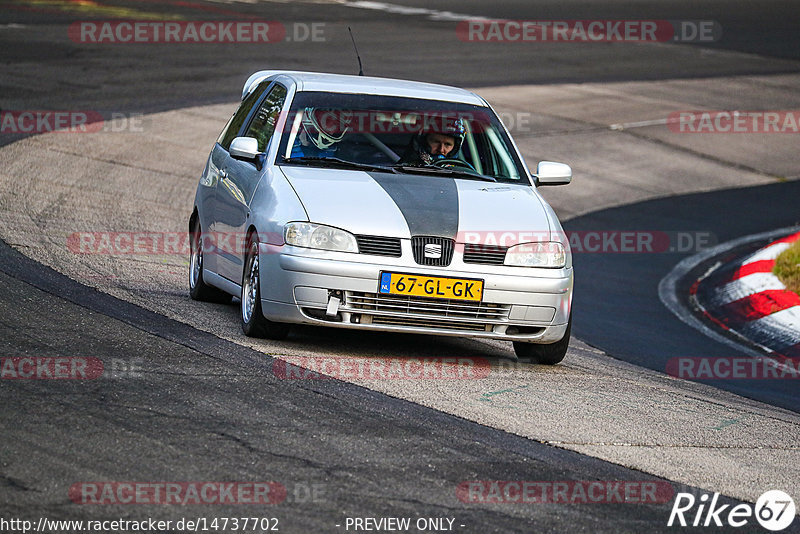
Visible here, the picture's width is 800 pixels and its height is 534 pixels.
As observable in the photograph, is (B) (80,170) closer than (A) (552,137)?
Yes

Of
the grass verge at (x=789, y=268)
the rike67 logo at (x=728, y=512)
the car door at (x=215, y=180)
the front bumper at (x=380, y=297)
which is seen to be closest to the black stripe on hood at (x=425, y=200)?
the front bumper at (x=380, y=297)

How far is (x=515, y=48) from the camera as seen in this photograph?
97.8 feet

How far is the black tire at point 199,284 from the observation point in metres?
A: 9.12

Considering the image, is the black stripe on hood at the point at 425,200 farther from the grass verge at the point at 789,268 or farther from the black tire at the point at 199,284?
the grass verge at the point at 789,268

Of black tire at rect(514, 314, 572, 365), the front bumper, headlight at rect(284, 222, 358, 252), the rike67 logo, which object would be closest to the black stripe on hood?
the front bumper

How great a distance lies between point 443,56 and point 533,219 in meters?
19.6

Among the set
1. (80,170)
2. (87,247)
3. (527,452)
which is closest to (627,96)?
(80,170)

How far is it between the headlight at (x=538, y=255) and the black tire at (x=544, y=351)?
1.45 feet

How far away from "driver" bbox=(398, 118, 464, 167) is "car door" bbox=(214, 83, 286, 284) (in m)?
0.91

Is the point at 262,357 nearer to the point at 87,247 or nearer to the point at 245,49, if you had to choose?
the point at 87,247

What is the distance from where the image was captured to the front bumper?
7.25 m

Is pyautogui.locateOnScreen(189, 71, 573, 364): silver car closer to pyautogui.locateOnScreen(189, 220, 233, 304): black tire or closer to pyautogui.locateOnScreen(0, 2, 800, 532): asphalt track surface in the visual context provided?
pyautogui.locateOnScreen(189, 220, 233, 304): black tire

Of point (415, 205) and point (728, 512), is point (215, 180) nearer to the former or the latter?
point (415, 205)

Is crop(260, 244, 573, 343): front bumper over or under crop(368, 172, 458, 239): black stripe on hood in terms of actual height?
under
